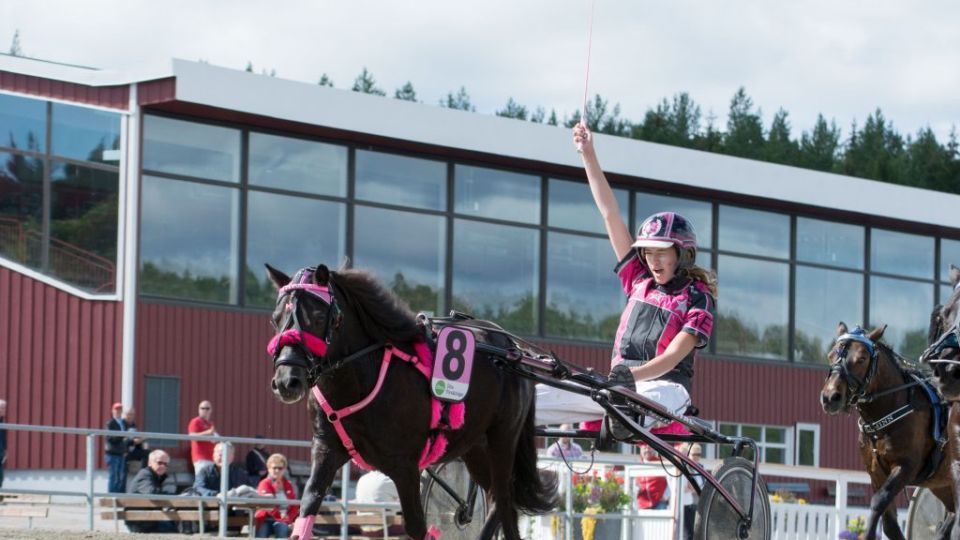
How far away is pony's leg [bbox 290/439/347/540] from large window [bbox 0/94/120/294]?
14.4m

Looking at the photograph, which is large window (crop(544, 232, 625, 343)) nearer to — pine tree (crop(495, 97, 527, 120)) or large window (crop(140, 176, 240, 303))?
large window (crop(140, 176, 240, 303))

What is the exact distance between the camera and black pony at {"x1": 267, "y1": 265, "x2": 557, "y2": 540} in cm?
679

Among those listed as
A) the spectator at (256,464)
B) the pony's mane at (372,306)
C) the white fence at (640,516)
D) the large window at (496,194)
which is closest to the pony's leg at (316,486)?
the pony's mane at (372,306)

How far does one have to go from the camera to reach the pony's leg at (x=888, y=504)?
11.1 meters

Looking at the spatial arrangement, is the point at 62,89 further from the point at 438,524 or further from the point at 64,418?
the point at 438,524

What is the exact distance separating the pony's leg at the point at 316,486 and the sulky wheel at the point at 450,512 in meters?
1.71

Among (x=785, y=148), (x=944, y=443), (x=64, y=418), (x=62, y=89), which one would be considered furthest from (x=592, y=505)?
(x=785, y=148)

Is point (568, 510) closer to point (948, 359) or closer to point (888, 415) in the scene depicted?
point (888, 415)

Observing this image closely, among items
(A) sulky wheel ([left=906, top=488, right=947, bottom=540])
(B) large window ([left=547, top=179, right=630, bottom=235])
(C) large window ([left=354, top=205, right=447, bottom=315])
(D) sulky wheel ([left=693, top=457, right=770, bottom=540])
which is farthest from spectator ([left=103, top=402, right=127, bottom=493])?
(B) large window ([left=547, top=179, right=630, bottom=235])

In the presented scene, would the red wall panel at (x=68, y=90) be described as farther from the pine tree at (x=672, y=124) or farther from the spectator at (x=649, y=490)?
→ the pine tree at (x=672, y=124)

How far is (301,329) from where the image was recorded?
6750 mm

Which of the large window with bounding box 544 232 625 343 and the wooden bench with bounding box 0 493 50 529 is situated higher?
the large window with bounding box 544 232 625 343

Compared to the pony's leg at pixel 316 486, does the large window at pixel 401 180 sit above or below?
above

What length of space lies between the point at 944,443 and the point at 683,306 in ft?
13.4
